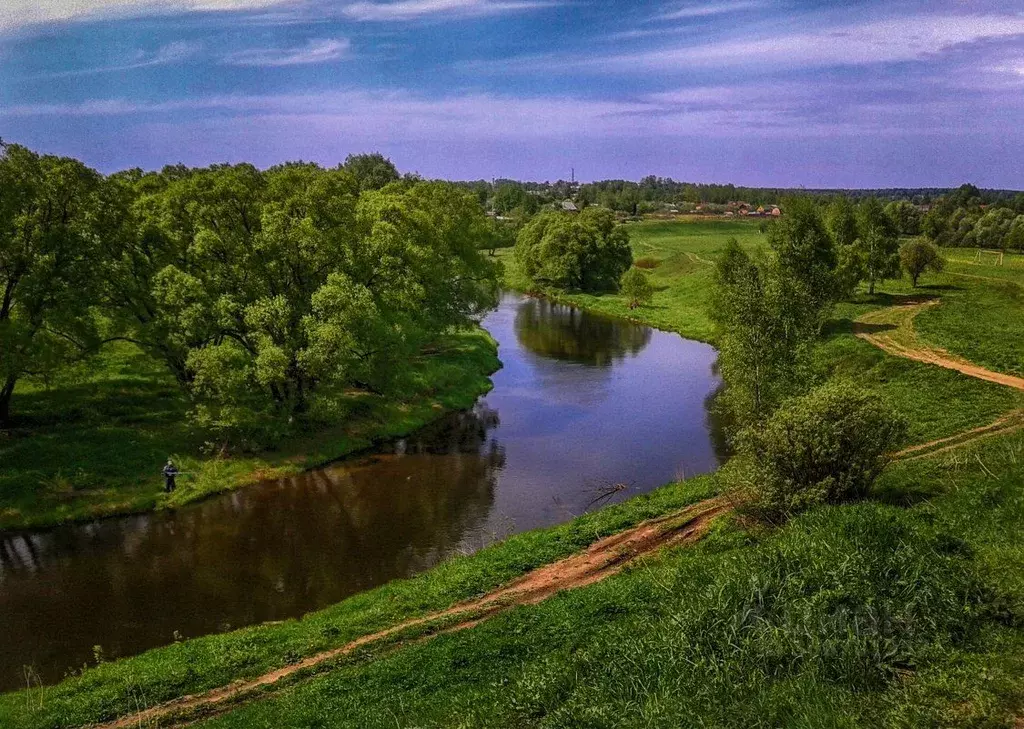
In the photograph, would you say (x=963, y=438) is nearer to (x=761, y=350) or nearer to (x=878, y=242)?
(x=761, y=350)

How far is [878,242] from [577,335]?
28.2m

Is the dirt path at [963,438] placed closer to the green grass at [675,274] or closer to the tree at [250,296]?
the tree at [250,296]

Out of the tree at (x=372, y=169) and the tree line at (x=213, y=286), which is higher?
the tree at (x=372, y=169)

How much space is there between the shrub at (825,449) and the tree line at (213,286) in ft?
68.2

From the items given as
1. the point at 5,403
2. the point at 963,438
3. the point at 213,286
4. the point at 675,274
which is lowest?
the point at 963,438

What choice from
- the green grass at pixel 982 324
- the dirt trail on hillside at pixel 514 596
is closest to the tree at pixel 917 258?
the green grass at pixel 982 324

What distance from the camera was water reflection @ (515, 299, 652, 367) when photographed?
56.2 m

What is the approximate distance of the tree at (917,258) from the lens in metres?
65.1

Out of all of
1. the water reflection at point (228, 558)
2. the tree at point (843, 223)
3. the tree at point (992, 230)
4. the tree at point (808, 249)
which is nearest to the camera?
the water reflection at point (228, 558)

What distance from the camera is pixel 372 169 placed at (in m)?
110

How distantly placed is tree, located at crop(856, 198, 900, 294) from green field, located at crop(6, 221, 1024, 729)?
4184cm

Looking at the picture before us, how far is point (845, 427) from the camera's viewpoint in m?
18.6

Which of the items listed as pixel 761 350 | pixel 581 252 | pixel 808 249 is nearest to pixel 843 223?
pixel 808 249

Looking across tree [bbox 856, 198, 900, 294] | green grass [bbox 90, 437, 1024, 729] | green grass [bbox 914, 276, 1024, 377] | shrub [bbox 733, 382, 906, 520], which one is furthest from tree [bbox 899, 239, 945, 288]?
green grass [bbox 90, 437, 1024, 729]
